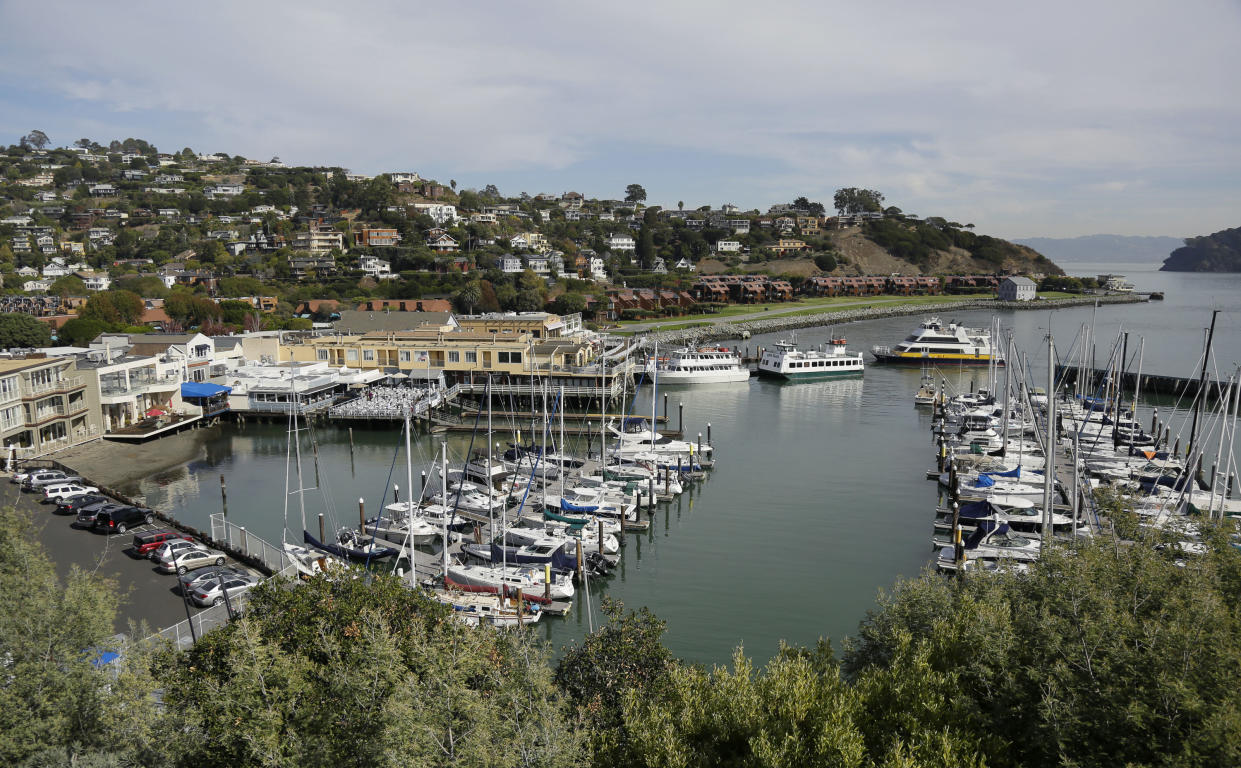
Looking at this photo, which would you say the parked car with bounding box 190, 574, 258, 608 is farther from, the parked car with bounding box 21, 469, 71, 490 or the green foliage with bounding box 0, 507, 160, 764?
the parked car with bounding box 21, 469, 71, 490

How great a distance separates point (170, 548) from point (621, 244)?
131180 mm

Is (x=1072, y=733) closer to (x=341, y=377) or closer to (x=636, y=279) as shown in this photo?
(x=341, y=377)

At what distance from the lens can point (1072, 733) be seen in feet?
29.2

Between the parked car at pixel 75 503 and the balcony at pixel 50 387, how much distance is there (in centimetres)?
1089

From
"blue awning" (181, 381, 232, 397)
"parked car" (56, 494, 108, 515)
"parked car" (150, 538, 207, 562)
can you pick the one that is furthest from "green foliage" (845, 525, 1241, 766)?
"blue awning" (181, 381, 232, 397)

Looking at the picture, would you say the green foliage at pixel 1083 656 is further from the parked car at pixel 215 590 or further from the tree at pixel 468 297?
the tree at pixel 468 297

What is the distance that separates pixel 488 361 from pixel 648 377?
13430 mm

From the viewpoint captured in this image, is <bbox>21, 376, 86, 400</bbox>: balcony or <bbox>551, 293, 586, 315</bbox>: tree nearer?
<bbox>21, 376, 86, 400</bbox>: balcony

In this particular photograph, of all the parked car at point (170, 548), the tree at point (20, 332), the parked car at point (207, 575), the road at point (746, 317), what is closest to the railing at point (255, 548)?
the parked car at point (207, 575)

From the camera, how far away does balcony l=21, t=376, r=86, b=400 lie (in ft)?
109

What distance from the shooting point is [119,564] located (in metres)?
20.4

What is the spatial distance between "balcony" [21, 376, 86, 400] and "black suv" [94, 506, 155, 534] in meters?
14.5

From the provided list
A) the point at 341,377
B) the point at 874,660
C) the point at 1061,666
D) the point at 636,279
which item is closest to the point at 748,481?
the point at 874,660

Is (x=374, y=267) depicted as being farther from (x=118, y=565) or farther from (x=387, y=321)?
(x=118, y=565)
